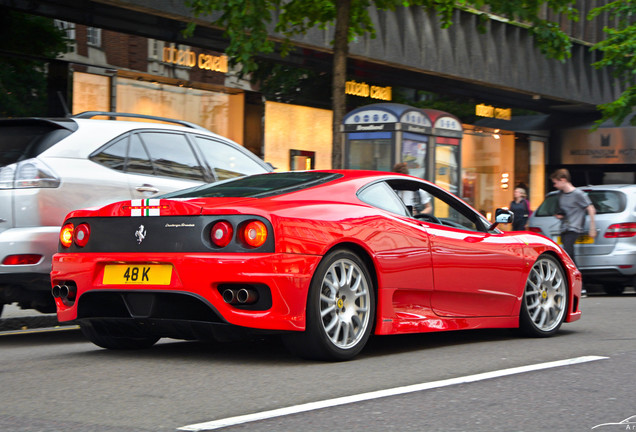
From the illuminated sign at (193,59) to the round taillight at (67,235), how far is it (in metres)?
12.1

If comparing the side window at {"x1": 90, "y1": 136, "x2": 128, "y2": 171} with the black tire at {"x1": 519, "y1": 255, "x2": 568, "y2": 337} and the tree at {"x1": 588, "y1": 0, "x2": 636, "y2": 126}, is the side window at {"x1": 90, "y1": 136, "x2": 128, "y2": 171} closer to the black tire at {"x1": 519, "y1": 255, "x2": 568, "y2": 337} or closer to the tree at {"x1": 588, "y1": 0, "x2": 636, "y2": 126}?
the black tire at {"x1": 519, "y1": 255, "x2": 568, "y2": 337}

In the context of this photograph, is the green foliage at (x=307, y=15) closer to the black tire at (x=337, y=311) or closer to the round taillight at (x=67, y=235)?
the round taillight at (x=67, y=235)

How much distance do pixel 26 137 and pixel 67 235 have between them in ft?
5.08

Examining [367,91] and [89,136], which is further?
[367,91]

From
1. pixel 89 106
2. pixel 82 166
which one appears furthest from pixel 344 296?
pixel 89 106

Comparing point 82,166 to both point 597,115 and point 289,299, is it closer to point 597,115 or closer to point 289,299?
point 289,299

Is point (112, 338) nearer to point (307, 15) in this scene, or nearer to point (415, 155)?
point (307, 15)

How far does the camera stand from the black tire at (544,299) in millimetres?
7523

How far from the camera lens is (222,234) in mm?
5566

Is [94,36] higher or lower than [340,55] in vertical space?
higher

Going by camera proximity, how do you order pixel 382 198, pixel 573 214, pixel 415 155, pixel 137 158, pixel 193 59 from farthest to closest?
pixel 193 59 → pixel 415 155 → pixel 573 214 → pixel 137 158 → pixel 382 198

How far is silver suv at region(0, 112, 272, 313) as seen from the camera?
702 cm

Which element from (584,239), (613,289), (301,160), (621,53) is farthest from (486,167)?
(584,239)

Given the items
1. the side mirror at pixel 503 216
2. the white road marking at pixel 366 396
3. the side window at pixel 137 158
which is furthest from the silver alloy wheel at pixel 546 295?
the side window at pixel 137 158
